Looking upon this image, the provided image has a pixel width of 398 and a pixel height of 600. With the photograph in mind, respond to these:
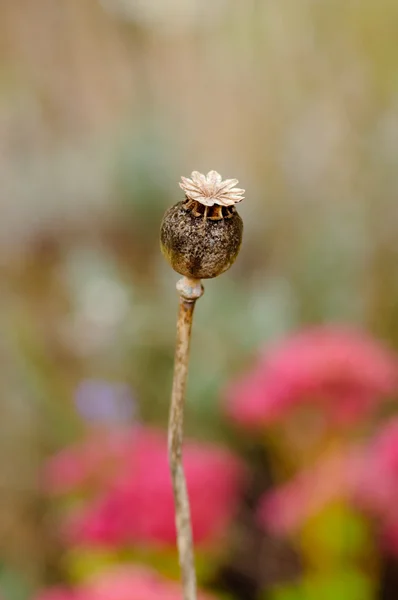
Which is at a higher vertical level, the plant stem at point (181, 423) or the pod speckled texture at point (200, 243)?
the pod speckled texture at point (200, 243)

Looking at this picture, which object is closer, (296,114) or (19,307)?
(19,307)

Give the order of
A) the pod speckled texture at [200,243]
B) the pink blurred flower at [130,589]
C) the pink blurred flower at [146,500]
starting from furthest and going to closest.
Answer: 1. the pink blurred flower at [146,500]
2. the pink blurred flower at [130,589]
3. the pod speckled texture at [200,243]

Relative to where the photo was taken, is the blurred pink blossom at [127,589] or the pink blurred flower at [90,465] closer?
the blurred pink blossom at [127,589]

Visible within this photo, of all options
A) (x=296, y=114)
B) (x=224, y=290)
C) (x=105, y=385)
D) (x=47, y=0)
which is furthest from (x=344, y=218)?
(x=47, y=0)

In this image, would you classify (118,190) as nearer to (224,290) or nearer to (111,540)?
(224,290)

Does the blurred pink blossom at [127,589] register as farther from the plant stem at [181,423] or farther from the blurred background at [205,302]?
the plant stem at [181,423]

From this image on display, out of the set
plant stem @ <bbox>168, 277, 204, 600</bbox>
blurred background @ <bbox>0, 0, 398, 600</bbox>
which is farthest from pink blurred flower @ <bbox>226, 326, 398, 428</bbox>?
plant stem @ <bbox>168, 277, 204, 600</bbox>

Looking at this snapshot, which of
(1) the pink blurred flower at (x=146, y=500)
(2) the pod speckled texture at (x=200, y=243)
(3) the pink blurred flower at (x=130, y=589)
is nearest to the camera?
(2) the pod speckled texture at (x=200, y=243)

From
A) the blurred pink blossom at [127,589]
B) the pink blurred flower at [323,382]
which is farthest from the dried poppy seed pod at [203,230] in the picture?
the pink blurred flower at [323,382]
